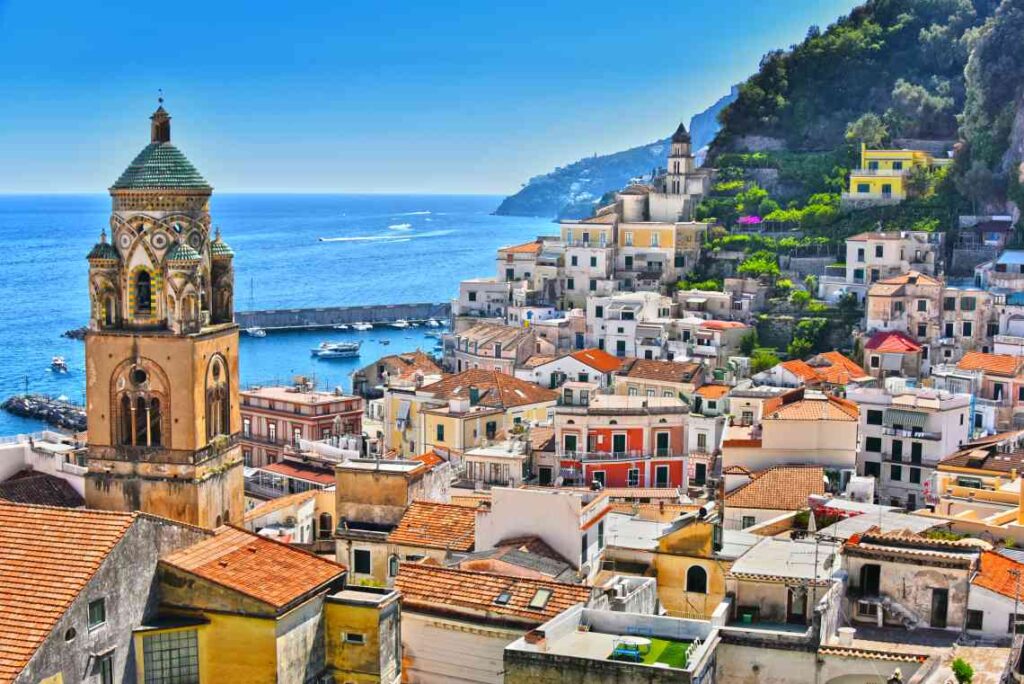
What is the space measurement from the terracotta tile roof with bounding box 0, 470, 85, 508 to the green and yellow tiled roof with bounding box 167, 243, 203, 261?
531 cm

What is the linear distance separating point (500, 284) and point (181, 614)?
5826 centimetres

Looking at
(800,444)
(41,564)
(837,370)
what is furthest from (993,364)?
(41,564)

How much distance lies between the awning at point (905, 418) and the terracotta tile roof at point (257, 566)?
1036 inches

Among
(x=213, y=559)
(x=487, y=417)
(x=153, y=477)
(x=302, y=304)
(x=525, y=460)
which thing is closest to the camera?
(x=213, y=559)

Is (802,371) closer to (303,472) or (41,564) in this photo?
(303,472)

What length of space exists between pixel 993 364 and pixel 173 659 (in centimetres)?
3899

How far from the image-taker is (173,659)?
746 inches

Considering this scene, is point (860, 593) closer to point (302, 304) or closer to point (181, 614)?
point (181, 614)

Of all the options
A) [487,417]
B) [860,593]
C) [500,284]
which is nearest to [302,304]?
[500,284]

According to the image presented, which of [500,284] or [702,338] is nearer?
[702,338]

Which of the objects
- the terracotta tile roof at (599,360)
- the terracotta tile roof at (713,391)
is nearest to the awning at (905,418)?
the terracotta tile roof at (713,391)

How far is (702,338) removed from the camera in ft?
202

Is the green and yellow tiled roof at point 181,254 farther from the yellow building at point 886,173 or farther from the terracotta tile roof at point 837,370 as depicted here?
the yellow building at point 886,173

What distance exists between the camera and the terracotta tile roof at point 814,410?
123 ft
